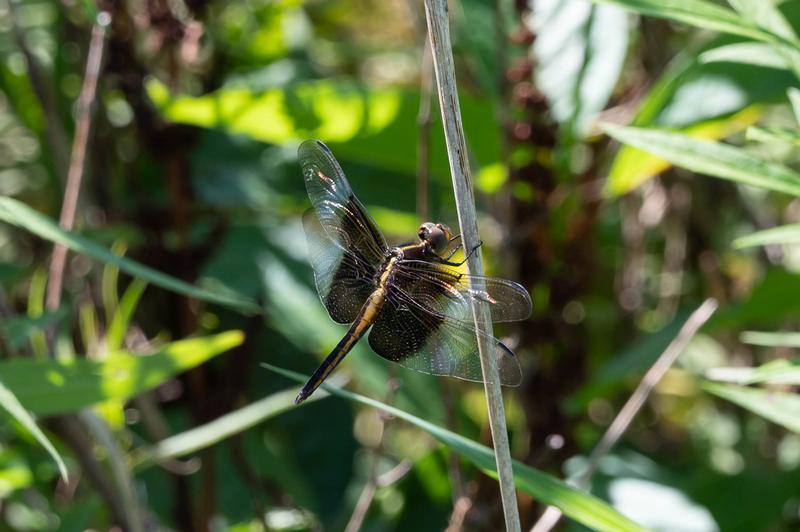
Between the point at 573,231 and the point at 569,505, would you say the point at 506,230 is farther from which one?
the point at 569,505

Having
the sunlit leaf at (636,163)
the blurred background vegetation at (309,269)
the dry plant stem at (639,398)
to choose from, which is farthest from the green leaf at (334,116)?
the dry plant stem at (639,398)

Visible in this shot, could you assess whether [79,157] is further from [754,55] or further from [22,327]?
[754,55]

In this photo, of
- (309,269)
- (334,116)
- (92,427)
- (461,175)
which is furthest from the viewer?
(309,269)

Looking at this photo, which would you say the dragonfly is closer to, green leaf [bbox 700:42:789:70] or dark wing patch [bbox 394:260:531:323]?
dark wing patch [bbox 394:260:531:323]

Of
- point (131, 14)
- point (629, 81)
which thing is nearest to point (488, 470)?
point (131, 14)

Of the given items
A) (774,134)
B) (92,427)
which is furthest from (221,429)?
(774,134)

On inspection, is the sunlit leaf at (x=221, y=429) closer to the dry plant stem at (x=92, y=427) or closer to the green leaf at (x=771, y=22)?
the dry plant stem at (x=92, y=427)
